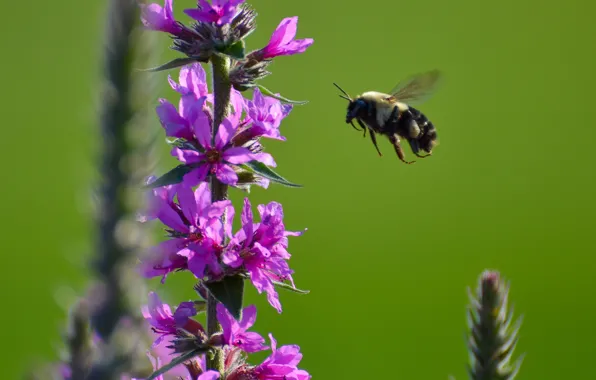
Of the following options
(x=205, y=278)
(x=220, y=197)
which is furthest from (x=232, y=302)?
(x=220, y=197)

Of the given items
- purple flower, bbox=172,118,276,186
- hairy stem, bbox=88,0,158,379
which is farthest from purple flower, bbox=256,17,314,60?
hairy stem, bbox=88,0,158,379

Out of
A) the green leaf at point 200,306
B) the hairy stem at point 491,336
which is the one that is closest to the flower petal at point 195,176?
the green leaf at point 200,306

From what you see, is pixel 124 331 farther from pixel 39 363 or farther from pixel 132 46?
pixel 132 46

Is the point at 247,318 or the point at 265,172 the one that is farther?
the point at 247,318

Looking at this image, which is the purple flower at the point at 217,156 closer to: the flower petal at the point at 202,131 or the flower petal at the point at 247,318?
the flower petal at the point at 202,131

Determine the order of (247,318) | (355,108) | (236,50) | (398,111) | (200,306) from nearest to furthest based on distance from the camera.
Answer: (236,50)
(247,318)
(200,306)
(355,108)
(398,111)

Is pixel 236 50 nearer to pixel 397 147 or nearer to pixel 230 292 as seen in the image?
pixel 230 292

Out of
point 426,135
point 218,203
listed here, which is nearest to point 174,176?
point 218,203
